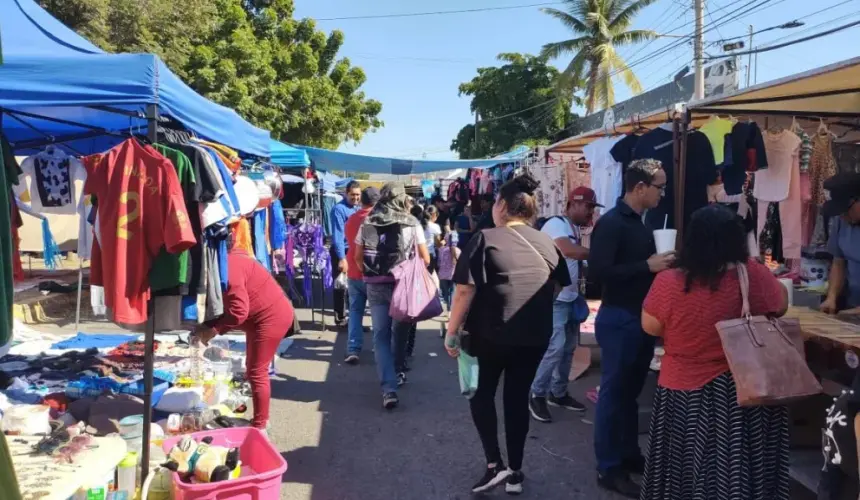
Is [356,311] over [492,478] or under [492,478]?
over

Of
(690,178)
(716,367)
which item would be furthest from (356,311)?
(716,367)

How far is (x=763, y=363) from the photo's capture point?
263 cm

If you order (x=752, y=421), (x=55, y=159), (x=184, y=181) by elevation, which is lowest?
(x=752, y=421)

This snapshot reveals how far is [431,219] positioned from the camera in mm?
9523

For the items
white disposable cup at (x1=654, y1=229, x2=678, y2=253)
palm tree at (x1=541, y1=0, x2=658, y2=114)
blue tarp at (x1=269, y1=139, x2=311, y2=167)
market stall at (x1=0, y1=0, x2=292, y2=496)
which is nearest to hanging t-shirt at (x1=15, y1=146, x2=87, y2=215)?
market stall at (x1=0, y1=0, x2=292, y2=496)

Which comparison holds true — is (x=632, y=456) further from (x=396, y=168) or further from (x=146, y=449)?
(x=396, y=168)

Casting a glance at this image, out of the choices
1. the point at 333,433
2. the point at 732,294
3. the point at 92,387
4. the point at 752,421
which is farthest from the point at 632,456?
the point at 92,387

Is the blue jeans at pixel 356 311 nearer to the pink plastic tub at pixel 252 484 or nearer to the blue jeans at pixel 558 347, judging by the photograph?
the blue jeans at pixel 558 347

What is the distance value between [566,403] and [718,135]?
2519 millimetres

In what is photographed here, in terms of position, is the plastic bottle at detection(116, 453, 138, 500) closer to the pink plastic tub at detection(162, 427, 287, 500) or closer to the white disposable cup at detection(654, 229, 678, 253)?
the pink plastic tub at detection(162, 427, 287, 500)

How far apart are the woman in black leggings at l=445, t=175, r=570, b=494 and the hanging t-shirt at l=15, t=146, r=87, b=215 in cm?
443

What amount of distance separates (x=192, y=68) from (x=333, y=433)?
14285mm

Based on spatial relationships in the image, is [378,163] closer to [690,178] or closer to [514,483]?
[690,178]

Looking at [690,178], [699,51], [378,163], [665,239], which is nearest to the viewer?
[665,239]
